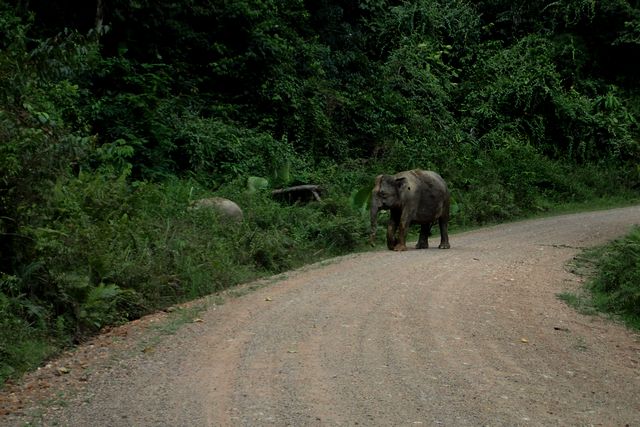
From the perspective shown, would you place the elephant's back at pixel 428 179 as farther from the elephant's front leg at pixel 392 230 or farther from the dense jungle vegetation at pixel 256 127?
the dense jungle vegetation at pixel 256 127

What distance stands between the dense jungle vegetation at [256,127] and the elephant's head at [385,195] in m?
0.80

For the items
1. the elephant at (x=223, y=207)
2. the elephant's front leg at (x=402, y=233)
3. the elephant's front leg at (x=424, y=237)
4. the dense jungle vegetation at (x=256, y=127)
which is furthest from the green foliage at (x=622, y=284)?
the elephant at (x=223, y=207)

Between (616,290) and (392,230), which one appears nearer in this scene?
(616,290)

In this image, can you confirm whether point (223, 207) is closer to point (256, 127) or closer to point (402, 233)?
point (402, 233)

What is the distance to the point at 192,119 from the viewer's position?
75.0 feet

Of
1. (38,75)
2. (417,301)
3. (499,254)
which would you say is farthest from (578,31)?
(38,75)

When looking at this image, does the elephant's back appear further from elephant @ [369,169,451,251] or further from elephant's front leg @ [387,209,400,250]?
elephant's front leg @ [387,209,400,250]

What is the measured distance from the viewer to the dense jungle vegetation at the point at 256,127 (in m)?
9.73

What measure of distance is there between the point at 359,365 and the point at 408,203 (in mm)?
10283

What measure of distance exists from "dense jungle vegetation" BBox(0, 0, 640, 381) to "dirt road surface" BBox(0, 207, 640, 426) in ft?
3.98

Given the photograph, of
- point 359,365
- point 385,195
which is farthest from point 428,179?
point 359,365

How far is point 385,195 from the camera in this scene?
17812mm

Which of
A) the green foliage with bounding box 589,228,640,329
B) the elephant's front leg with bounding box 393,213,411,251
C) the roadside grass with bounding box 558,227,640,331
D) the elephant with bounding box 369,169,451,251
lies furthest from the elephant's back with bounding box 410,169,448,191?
the green foliage with bounding box 589,228,640,329

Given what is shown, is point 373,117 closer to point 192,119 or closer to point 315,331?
point 192,119
